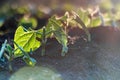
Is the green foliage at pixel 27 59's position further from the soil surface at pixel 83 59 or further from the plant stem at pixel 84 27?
the plant stem at pixel 84 27

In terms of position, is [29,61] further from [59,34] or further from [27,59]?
[59,34]

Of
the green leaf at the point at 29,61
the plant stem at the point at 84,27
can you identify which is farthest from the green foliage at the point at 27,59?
the plant stem at the point at 84,27

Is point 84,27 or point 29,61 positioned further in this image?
point 84,27

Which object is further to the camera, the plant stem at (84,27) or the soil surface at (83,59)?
the plant stem at (84,27)

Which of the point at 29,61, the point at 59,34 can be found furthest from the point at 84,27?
the point at 29,61

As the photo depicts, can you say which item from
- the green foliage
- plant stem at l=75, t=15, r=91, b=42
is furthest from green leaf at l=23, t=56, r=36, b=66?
plant stem at l=75, t=15, r=91, b=42

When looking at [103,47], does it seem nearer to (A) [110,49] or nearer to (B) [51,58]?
(A) [110,49]

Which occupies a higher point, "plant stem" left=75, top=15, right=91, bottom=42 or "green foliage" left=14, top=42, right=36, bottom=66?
"plant stem" left=75, top=15, right=91, bottom=42

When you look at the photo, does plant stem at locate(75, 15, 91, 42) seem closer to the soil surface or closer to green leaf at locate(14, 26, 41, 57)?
the soil surface
